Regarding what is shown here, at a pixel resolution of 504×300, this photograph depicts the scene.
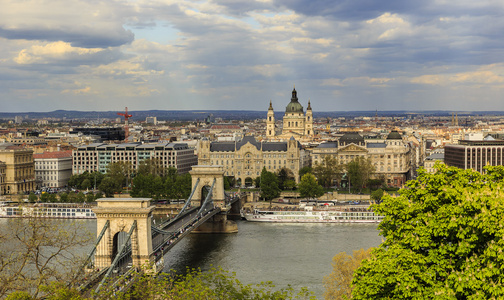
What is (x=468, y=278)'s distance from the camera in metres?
14.0

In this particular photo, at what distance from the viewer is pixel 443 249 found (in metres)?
14.9

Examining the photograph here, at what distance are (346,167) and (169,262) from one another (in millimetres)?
41353

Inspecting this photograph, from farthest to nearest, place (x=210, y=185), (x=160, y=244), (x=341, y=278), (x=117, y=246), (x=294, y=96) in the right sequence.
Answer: (x=294, y=96), (x=210, y=185), (x=160, y=244), (x=117, y=246), (x=341, y=278)

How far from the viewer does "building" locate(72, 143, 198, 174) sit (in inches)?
3155

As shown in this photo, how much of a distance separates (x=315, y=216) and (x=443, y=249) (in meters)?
38.0

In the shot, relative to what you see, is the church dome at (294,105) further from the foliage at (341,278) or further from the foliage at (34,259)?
the foliage at (34,259)

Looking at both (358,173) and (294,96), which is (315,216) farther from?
(294,96)

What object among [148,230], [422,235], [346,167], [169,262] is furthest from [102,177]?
[422,235]

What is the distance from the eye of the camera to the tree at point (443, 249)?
45.5 feet

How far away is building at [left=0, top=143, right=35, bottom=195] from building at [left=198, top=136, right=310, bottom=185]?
17.4m

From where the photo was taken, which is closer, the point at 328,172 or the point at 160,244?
the point at 160,244

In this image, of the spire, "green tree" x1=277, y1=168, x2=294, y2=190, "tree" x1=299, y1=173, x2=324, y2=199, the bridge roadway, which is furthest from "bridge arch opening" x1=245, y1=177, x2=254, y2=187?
the spire

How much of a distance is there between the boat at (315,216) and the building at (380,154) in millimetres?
25460

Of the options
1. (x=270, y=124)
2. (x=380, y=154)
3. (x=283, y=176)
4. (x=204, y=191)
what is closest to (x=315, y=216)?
(x=204, y=191)
